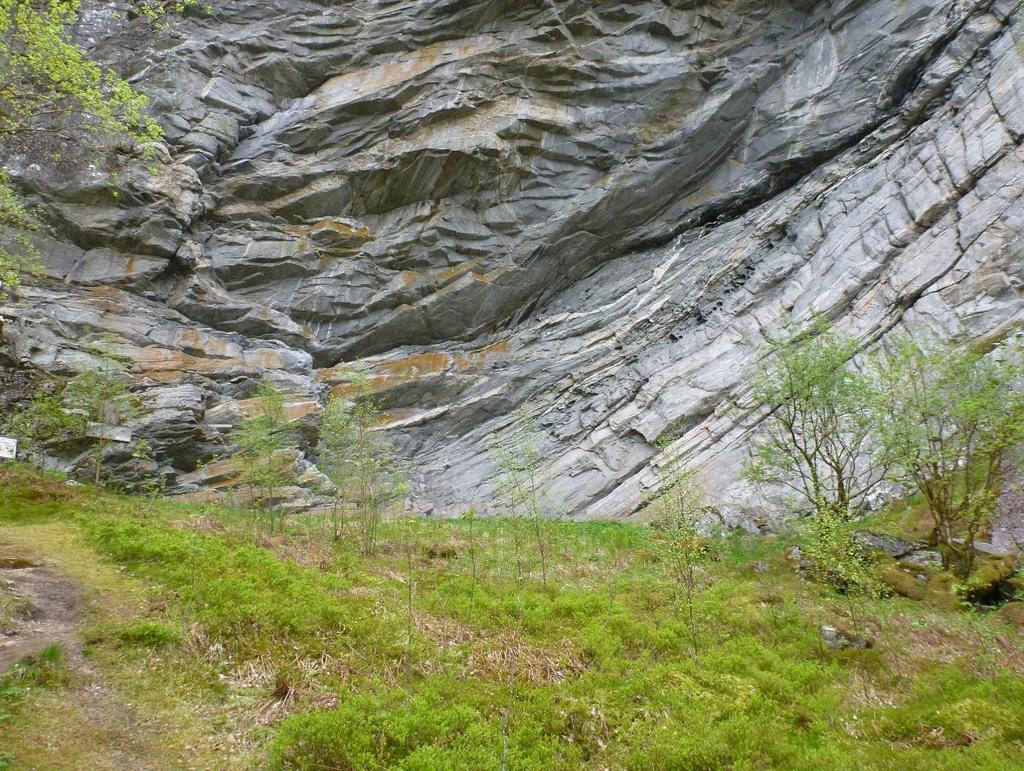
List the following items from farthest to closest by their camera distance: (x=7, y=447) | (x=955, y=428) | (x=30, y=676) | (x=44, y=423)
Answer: (x=44, y=423), (x=7, y=447), (x=955, y=428), (x=30, y=676)

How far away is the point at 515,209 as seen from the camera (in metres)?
36.1

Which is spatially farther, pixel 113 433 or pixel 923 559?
pixel 113 433

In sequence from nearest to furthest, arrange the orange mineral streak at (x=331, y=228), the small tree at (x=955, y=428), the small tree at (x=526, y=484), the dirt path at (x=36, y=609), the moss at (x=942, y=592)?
the dirt path at (x=36, y=609), the moss at (x=942, y=592), the small tree at (x=955, y=428), the small tree at (x=526, y=484), the orange mineral streak at (x=331, y=228)

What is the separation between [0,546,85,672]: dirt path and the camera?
6.41 metres

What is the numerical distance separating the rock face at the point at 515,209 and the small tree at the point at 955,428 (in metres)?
9.72

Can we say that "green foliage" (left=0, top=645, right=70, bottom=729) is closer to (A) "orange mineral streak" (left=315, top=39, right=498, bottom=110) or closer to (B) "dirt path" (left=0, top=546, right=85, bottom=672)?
(B) "dirt path" (left=0, top=546, right=85, bottom=672)

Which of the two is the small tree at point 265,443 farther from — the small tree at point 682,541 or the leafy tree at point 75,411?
the small tree at point 682,541

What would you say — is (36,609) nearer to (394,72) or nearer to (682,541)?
(682,541)

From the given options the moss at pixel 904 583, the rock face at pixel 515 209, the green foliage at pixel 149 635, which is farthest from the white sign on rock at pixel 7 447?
the moss at pixel 904 583

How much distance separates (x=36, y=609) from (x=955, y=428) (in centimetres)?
1894

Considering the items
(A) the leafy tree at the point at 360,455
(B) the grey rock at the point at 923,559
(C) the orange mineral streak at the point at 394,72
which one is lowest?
(B) the grey rock at the point at 923,559

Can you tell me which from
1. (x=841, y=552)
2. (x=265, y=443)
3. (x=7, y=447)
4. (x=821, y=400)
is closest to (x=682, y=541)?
(x=841, y=552)

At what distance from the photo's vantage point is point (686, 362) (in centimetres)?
2762

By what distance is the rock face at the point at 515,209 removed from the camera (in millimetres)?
25953
